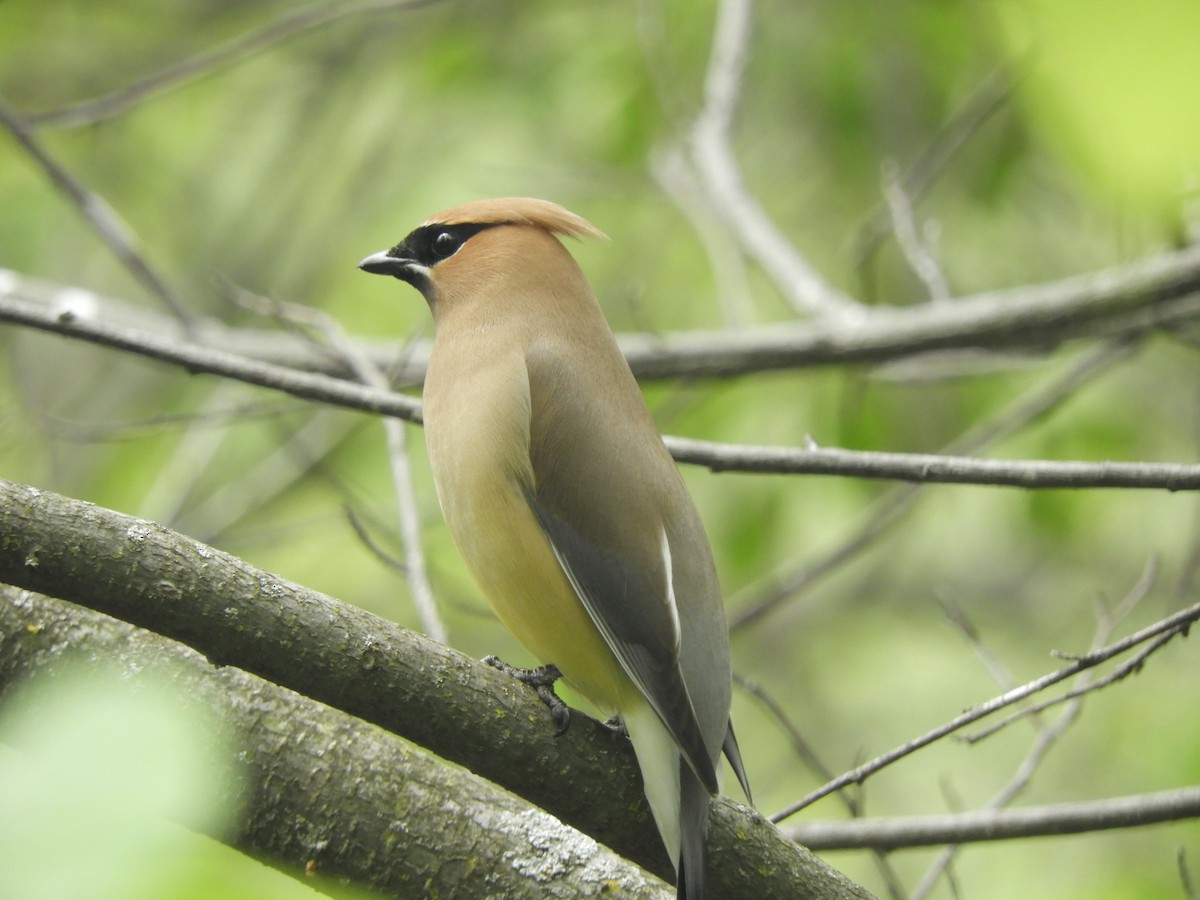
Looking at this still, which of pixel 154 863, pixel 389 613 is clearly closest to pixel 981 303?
pixel 389 613

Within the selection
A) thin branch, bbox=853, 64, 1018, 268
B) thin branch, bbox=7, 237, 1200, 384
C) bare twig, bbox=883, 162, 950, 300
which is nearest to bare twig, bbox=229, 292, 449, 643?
thin branch, bbox=7, 237, 1200, 384

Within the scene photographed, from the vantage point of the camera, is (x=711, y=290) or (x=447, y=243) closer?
(x=447, y=243)

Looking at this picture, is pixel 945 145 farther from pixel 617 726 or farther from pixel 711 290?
pixel 617 726

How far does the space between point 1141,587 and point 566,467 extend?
1.87 metres

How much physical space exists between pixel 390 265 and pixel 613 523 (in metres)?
1.40

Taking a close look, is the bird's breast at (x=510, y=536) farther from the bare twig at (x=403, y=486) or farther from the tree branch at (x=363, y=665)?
the tree branch at (x=363, y=665)

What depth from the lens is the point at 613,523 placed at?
10.7ft

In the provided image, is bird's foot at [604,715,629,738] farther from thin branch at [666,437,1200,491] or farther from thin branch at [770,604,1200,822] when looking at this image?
thin branch at [666,437,1200,491]

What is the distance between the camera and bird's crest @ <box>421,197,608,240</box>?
4098mm

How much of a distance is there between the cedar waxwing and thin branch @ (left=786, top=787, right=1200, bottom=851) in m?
0.32

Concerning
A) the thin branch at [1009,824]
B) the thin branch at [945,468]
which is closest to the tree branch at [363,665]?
the thin branch at [1009,824]

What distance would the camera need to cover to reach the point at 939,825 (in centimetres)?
314

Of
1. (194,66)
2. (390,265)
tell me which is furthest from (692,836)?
(194,66)

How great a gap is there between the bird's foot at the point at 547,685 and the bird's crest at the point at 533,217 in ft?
4.84
